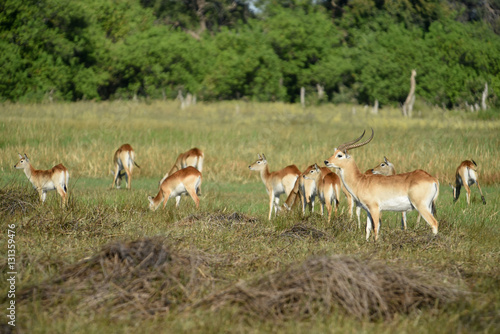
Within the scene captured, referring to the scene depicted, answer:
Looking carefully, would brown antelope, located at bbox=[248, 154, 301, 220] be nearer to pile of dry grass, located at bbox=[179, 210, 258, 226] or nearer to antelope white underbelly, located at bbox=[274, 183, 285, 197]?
antelope white underbelly, located at bbox=[274, 183, 285, 197]

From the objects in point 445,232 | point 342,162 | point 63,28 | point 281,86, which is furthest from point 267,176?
point 281,86

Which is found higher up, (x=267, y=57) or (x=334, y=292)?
(x=267, y=57)

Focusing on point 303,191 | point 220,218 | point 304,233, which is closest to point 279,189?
point 303,191

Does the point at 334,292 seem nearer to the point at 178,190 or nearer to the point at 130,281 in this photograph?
the point at 130,281

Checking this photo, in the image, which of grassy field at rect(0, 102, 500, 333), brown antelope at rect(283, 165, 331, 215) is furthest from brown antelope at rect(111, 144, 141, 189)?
brown antelope at rect(283, 165, 331, 215)

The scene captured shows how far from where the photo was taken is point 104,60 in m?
42.0

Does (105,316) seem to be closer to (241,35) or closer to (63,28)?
(63,28)

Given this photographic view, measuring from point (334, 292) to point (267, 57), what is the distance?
4184 cm

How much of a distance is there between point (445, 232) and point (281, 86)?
130 ft

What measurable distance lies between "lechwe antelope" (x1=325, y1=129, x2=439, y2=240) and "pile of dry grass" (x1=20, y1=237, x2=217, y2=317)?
3.37 metres

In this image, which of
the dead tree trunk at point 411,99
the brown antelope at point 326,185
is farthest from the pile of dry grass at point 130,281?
the dead tree trunk at point 411,99

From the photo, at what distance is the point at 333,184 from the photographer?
10719 mm

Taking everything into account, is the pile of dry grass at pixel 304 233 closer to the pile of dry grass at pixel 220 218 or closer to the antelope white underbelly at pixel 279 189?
the pile of dry grass at pixel 220 218

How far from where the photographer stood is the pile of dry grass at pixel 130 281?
5.34 metres
